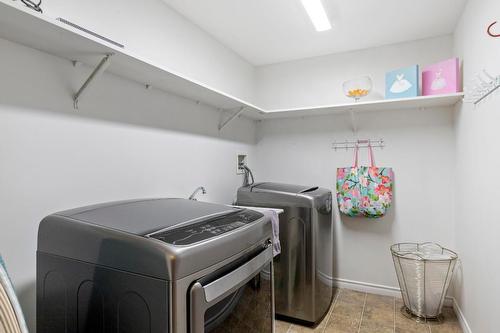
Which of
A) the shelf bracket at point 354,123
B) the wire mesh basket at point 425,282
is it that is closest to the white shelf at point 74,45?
the shelf bracket at point 354,123

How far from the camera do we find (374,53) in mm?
2779

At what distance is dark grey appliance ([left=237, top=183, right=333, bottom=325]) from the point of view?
2.23 m

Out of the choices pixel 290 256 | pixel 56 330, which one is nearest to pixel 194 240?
pixel 56 330

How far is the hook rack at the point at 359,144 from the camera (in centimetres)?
277

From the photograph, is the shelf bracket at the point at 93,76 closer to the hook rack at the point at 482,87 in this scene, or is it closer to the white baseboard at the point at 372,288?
the hook rack at the point at 482,87

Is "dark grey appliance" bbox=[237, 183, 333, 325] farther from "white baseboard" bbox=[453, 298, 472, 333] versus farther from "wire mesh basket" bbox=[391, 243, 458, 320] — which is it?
"white baseboard" bbox=[453, 298, 472, 333]

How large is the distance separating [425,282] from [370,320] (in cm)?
52

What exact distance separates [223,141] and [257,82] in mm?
1067

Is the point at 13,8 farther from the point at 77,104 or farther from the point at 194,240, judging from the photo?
the point at 194,240

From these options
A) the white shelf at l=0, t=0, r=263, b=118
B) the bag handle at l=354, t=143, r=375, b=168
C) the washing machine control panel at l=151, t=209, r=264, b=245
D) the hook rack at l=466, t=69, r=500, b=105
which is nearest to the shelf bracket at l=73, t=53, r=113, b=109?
the white shelf at l=0, t=0, r=263, b=118

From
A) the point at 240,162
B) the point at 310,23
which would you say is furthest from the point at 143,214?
the point at 310,23

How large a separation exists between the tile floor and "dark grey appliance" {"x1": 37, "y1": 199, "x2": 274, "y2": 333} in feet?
4.05

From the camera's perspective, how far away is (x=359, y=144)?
284cm

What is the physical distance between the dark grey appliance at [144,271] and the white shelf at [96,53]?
694mm
